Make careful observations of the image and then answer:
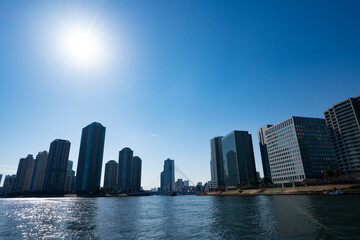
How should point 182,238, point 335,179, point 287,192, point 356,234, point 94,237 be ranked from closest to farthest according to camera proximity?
point 356,234 < point 182,238 < point 94,237 < point 335,179 < point 287,192

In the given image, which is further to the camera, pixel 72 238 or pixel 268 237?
pixel 72 238

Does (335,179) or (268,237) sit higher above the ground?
(335,179)

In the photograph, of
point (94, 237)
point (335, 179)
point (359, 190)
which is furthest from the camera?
point (335, 179)

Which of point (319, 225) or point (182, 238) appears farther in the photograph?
point (319, 225)

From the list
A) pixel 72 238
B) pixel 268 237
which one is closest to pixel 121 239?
pixel 72 238

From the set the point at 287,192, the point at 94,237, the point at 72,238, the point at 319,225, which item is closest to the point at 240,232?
the point at 319,225

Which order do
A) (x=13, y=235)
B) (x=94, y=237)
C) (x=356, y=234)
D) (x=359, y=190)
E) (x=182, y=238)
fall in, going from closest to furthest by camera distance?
(x=356, y=234) → (x=182, y=238) → (x=94, y=237) → (x=13, y=235) → (x=359, y=190)

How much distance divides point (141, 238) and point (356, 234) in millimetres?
31781

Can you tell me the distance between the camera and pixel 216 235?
33.4 meters

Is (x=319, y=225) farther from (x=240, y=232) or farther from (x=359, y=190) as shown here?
(x=359, y=190)

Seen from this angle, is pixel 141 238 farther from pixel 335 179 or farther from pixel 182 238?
pixel 335 179

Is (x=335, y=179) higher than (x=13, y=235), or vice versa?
(x=335, y=179)

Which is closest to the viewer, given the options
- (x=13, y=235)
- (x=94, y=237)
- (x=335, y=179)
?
(x=94, y=237)

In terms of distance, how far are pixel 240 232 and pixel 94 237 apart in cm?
2457
